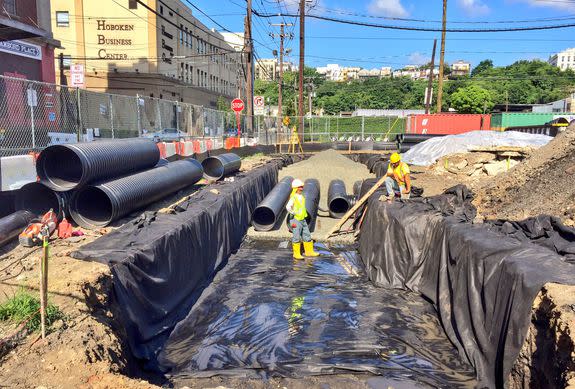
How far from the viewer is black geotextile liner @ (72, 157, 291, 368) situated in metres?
5.20

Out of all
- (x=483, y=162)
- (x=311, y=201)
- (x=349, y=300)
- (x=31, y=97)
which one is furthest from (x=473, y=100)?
(x=31, y=97)

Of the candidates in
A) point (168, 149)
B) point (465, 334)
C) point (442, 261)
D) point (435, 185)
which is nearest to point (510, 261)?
point (465, 334)

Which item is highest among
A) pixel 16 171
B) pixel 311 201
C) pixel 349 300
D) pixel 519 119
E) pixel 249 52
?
pixel 249 52

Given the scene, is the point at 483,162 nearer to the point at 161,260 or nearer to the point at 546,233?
the point at 546,233

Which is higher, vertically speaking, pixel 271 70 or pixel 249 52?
pixel 271 70

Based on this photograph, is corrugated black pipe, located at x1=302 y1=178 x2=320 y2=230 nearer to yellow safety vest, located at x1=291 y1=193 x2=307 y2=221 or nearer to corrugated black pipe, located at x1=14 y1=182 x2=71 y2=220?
yellow safety vest, located at x1=291 y1=193 x2=307 y2=221

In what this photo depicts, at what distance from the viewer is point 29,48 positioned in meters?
19.0

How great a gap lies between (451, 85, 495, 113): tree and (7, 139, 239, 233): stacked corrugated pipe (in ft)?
250

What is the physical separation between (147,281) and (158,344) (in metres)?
0.80

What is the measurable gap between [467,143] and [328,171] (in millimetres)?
5893

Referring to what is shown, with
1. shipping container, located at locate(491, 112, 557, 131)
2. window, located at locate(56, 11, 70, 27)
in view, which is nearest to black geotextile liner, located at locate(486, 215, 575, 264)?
shipping container, located at locate(491, 112, 557, 131)

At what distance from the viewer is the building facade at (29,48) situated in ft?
57.9

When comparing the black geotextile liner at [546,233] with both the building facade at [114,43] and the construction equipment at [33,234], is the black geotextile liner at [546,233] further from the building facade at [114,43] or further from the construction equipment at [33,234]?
the building facade at [114,43]

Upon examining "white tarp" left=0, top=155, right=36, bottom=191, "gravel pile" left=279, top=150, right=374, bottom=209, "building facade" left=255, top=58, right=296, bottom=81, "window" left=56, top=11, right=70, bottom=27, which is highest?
"building facade" left=255, top=58, right=296, bottom=81
